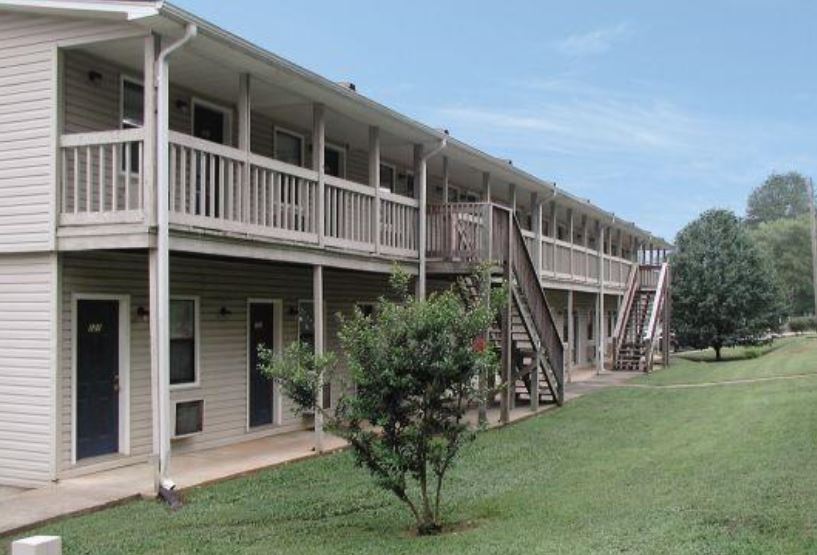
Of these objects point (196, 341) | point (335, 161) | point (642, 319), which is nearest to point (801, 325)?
point (642, 319)

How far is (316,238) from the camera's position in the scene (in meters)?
12.9

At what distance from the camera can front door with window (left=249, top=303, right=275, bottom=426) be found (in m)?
14.3

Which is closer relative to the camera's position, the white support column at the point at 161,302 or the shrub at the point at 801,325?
the white support column at the point at 161,302

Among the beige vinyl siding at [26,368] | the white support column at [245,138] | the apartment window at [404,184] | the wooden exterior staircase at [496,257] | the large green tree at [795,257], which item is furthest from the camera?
the large green tree at [795,257]

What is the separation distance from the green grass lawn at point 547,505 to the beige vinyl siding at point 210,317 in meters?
2.13

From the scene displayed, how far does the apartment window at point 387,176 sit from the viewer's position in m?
18.9

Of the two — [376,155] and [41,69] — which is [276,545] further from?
[376,155]

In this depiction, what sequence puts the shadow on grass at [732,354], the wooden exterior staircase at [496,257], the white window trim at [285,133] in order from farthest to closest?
the shadow on grass at [732,354] → the wooden exterior staircase at [496,257] → the white window trim at [285,133]

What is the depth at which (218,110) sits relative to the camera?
44.1 feet

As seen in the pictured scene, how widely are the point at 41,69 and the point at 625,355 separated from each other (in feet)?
77.4

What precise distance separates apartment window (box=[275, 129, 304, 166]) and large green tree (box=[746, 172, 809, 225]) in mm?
128936

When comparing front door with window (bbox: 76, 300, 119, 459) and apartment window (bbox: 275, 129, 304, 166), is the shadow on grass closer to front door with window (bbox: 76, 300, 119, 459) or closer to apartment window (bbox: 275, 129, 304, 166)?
apartment window (bbox: 275, 129, 304, 166)

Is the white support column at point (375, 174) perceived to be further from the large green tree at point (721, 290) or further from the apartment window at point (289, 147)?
the large green tree at point (721, 290)

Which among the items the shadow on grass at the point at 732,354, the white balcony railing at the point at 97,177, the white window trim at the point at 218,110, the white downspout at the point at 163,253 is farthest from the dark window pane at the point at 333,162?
the shadow on grass at the point at 732,354
